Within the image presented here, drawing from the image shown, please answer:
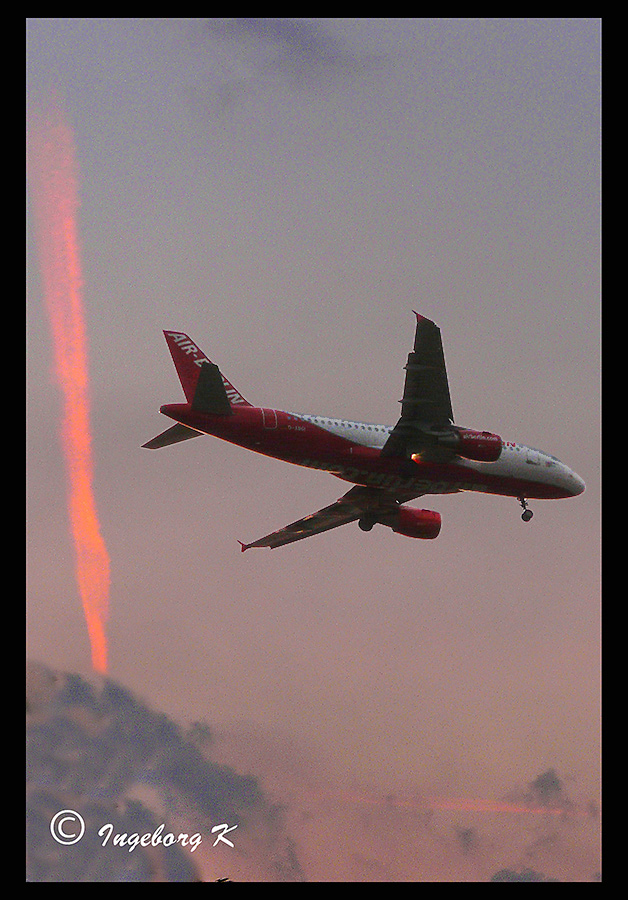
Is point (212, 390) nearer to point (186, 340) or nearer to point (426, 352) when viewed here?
point (186, 340)

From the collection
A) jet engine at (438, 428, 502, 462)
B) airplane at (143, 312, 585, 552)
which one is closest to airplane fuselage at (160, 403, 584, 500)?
airplane at (143, 312, 585, 552)

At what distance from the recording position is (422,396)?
5541 centimetres

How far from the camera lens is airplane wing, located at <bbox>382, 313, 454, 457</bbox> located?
52.3 m

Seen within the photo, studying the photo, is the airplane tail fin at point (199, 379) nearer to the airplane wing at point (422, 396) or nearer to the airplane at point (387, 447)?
the airplane at point (387, 447)

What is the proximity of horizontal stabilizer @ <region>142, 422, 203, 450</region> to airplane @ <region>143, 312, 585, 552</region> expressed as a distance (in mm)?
45

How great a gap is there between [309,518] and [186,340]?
16.9 m

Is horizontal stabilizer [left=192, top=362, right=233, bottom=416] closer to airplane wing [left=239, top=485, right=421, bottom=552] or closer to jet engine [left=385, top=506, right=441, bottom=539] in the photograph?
airplane wing [left=239, top=485, right=421, bottom=552]

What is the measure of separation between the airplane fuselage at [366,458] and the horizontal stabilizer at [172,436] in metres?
0.79

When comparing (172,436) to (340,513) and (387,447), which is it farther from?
(340,513)

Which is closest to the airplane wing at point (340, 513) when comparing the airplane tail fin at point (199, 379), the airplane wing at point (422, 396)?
the airplane wing at point (422, 396)

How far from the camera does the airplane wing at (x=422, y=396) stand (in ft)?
172

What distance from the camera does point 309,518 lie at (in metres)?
65.9

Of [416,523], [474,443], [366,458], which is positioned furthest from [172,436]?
[416,523]
